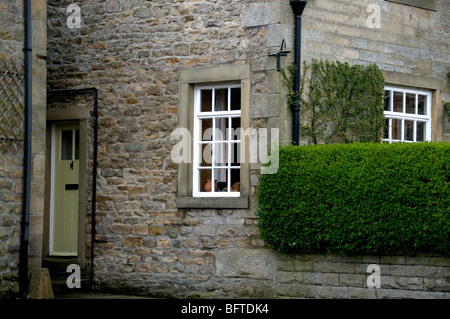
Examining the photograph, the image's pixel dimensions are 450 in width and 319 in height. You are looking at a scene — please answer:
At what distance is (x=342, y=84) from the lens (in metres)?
12.1

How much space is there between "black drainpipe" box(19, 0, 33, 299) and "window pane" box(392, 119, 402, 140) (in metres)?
5.64

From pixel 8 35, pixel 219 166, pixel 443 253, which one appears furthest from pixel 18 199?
pixel 443 253

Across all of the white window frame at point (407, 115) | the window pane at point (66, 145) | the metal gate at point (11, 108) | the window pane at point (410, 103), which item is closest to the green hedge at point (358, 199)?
the white window frame at point (407, 115)

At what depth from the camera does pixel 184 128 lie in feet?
40.4

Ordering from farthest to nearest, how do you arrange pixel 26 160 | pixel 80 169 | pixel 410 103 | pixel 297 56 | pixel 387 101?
pixel 80 169 → pixel 410 103 → pixel 387 101 → pixel 297 56 → pixel 26 160

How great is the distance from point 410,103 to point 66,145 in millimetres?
5846

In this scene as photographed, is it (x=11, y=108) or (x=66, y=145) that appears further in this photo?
(x=66, y=145)

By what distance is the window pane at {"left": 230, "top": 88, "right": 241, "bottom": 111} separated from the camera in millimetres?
12180

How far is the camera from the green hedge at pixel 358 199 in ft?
34.0

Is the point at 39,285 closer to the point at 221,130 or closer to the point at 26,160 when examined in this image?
the point at 26,160

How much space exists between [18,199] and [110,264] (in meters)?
2.27

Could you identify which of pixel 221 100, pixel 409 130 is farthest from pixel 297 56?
pixel 409 130

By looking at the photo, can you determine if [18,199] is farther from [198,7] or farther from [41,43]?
[198,7]

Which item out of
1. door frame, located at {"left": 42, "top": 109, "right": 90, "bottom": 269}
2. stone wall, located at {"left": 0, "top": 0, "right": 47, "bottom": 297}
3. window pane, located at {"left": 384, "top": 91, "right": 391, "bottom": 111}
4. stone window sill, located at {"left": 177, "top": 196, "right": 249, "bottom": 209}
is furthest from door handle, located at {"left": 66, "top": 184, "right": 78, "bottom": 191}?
window pane, located at {"left": 384, "top": 91, "right": 391, "bottom": 111}
